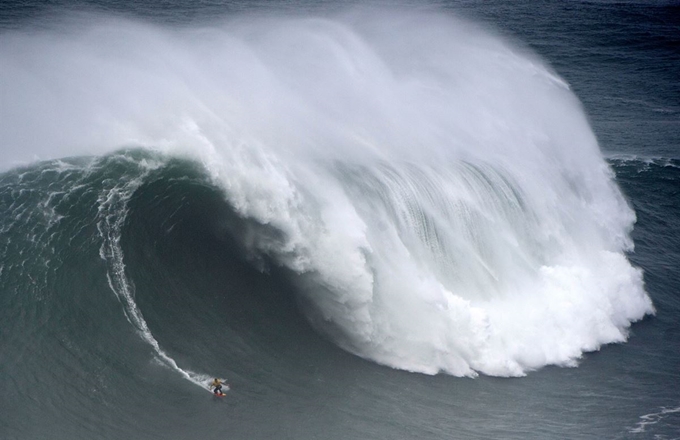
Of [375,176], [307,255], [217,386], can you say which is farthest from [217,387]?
[375,176]

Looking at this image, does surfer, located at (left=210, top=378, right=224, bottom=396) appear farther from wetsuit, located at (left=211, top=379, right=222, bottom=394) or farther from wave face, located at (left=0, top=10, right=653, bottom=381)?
wave face, located at (left=0, top=10, right=653, bottom=381)

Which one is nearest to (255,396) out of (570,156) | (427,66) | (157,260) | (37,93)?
(157,260)

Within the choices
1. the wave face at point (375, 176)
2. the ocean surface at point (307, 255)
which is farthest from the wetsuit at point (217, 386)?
the wave face at point (375, 176)

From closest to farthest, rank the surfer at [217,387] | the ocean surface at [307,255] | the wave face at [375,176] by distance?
the surfer at [217,387], the ocean surface at [307,255], the wave face at [375,176]

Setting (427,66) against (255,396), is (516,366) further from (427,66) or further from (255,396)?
(427,66)

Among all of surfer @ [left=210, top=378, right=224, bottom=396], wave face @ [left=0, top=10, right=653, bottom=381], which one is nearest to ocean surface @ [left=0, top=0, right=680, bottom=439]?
wave face @ [left=0, top=10, right=653, bottom=381]

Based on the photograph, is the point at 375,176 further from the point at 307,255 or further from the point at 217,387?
the point at 217,387

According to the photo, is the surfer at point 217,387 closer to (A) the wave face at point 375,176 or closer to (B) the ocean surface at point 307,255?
(B) the ocean surface at point 307,255
